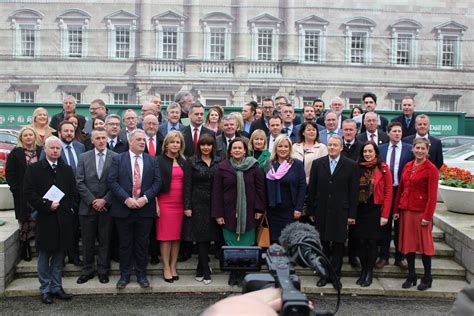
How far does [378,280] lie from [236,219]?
2.17 meters

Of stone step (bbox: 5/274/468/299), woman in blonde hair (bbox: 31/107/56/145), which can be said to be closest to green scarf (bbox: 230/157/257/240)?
stone step (bbox: 5/274/468/299)

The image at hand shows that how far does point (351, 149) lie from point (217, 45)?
95.4ft

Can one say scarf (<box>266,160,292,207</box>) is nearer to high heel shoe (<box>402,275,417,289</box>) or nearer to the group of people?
the group of people

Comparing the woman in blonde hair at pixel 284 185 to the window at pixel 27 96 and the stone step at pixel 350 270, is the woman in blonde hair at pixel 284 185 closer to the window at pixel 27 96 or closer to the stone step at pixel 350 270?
the stone step at pixel 350 270

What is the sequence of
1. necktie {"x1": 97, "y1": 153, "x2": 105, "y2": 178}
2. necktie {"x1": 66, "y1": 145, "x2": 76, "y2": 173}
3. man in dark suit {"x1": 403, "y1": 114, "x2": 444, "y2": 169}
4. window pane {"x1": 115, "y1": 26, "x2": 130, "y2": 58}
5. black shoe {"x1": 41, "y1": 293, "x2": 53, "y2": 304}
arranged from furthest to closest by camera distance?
window pane {"x1": 115, "y1": 26, "x2": 130, "y2": 58} → man in dark suit {"x1": 403, "y1": 114, "x2": 444, "y2": 169} → necktie {"x1": 66, "y1": 145, "x2": 76, "y2": 173} → necktie {"x1": 97, "y1": 153, "x2": 105, "y2": 178} → black shoe {"x1": 41, "y1": 293, "x2": 53, "y2": 304}

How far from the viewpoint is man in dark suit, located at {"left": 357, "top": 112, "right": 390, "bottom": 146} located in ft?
26.7

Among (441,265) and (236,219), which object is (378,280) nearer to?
(441,265)

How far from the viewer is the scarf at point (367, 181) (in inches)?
281

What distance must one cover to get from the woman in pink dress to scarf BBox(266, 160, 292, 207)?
1096 mm

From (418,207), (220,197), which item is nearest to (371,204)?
(418,207)

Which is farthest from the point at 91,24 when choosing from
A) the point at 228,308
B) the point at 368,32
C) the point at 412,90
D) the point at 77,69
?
the point at 228,308

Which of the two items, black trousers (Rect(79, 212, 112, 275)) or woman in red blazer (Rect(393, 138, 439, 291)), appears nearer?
woman in red blazer (Rect(393, 138, 439, 291))

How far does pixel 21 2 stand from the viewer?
34875 millimetres

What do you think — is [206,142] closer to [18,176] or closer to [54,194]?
[54,194]
